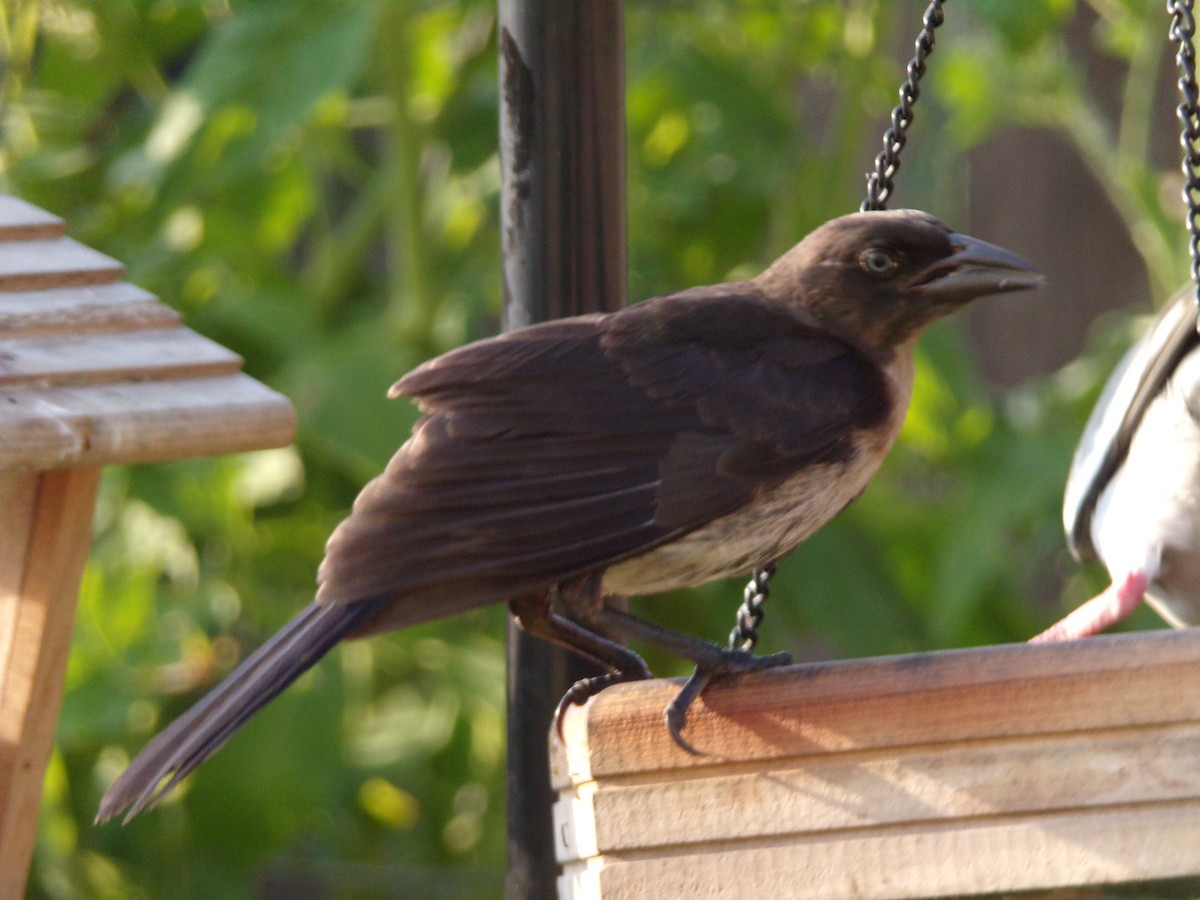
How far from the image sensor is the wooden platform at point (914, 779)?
1.42m

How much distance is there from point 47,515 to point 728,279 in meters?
1.81

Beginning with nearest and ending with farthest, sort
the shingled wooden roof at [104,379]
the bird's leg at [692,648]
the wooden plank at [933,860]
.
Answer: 1. the wooden plank at [933,860]
2. the shingled wooden roof at [104,379]
3. the bird's leg at [692,648]

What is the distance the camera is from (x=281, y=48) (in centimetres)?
274

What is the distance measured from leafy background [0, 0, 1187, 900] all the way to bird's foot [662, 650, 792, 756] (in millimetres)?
1124

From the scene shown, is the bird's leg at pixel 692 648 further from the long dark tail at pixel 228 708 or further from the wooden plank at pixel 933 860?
the long dark tail at pixel 228 708

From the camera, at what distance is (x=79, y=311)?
171cm

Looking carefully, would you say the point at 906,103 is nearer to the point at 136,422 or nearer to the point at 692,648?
the point at 692,648

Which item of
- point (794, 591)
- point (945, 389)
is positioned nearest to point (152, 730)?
point (794, 591)

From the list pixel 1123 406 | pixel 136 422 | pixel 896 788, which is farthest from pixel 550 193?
pixel 1123 406

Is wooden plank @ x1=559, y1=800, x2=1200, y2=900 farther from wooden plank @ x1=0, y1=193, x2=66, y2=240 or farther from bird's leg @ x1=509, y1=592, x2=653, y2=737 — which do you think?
wooden plank @ x1=0, y1=193, x2=66, y2=240

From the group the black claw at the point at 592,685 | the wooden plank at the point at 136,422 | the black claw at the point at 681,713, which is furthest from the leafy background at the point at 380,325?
the black claw at the point at 681,713

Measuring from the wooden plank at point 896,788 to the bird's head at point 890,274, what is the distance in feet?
1.85

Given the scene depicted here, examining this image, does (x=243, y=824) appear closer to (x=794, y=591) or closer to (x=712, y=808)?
(x=794, y=591)

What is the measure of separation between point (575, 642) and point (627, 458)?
261mm
